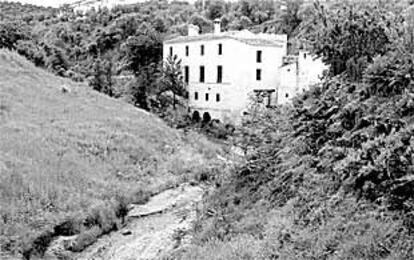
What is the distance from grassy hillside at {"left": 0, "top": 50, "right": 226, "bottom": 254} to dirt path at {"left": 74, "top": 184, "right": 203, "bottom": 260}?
1.95 ft

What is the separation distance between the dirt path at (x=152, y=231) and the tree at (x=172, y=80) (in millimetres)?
17239

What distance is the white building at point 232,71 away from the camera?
3234 centimetres

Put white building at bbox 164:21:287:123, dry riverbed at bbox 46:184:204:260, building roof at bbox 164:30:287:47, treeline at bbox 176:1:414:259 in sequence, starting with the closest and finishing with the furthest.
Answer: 1. treeline at bbox 176:1:414:259
2. dry riverbed at bbox 46:184:204:260
3. white building at bbox 164:21:287:123
4. building roof at bbox 164:30:287:47

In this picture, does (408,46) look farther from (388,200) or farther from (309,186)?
(388,200)

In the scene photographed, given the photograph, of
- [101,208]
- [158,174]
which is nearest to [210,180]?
[158,174]

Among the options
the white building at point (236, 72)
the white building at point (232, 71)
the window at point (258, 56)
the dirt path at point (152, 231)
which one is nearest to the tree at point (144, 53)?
the white building at point (232, 71)

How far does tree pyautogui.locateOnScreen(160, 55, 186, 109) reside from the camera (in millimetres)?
33438

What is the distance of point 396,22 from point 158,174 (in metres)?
10.0

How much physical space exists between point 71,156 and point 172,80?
16.3 meters

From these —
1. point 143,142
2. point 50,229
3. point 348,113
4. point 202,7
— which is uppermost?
point 202,7

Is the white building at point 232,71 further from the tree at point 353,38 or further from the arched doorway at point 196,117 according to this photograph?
the tree at point 353,38

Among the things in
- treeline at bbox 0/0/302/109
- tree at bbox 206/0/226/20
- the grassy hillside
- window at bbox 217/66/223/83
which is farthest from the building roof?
tree at bbox 206/0/226/20

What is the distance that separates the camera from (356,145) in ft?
29.9

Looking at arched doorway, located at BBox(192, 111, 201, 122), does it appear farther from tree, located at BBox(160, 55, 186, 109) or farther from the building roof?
the building roof
